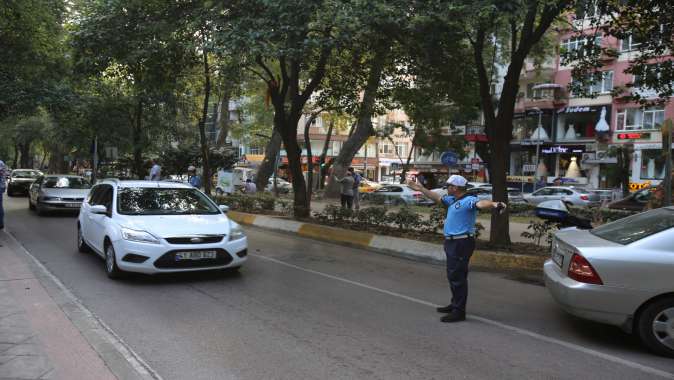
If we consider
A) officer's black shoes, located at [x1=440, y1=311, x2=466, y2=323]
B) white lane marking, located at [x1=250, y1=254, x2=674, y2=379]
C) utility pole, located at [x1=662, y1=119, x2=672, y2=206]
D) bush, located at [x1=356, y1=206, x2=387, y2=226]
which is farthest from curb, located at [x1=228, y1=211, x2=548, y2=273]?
officer's black shoes, located at [x1=440, y1=311, x2=466, y2=323]

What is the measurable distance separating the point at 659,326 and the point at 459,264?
1.90 metres

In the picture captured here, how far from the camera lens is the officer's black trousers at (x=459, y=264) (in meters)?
5.77

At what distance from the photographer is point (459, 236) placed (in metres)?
5.77

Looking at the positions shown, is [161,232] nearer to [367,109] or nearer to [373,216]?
[373,216]

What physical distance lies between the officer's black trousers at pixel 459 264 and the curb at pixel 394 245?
12.9 feet

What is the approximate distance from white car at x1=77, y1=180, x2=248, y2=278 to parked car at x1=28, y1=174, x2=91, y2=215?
843 cm

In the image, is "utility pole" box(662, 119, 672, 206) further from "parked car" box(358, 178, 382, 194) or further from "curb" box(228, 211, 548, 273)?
"parked car" box(358, 178, 382, 194)

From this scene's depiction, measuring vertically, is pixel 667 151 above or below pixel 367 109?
below

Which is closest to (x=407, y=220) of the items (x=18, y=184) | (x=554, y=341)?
(x=554, y=341)

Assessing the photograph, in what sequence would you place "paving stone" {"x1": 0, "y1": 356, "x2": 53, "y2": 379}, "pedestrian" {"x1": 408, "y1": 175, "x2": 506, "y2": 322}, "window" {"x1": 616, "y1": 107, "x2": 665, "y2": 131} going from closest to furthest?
"paving stone" {"x1": 0, "y1": 356, "x2": 53, "y2": 379} → "pedestrian" {"x1": 408, "y1": 175, "x2": 506, "y2": 322} → "window" {"x1": 616, "y1": 107, "x2": 665, "y2": 131}

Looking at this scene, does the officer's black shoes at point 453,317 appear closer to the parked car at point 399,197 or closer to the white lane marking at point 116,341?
the white lane marking at point 116,341

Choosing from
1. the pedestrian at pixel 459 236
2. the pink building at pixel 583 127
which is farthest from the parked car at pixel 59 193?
the pink building at pixel 583 127

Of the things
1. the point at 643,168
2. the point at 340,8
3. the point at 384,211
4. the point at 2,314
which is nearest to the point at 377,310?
the point at 2,314

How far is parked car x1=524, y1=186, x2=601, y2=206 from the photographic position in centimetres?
2775
